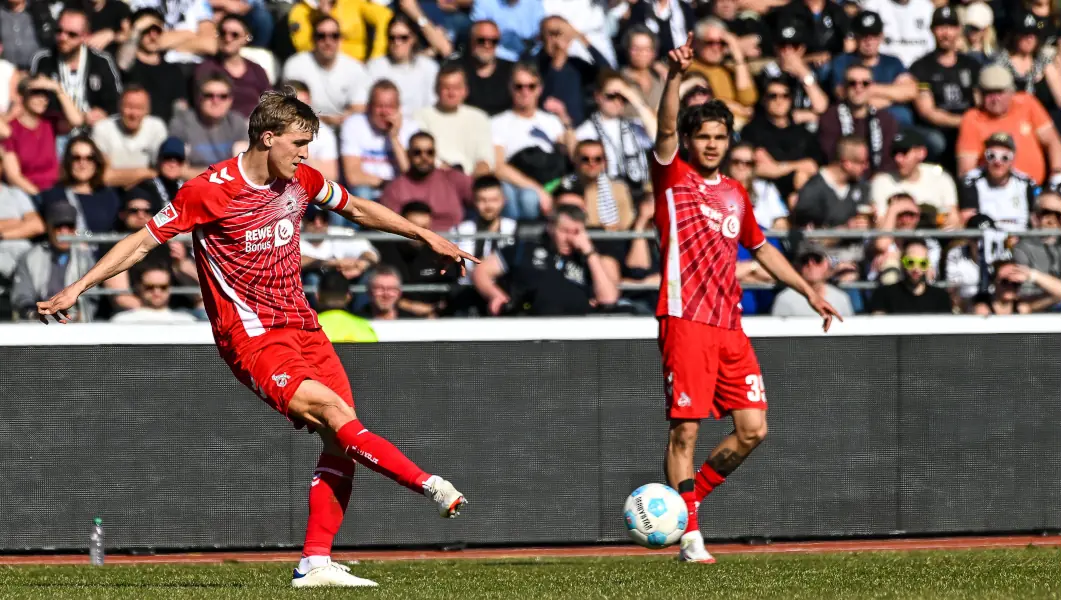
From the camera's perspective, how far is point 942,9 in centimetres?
1513

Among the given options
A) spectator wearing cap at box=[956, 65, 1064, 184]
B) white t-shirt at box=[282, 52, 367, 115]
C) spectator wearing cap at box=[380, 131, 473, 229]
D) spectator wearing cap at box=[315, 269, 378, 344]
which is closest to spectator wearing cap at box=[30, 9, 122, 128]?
white t-shirt at box=[282, 52, 367, 115]

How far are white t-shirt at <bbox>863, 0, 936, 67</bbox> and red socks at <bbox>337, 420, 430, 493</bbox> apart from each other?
9.75 m

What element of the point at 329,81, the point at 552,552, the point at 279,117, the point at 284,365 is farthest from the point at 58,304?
the point at 329,81

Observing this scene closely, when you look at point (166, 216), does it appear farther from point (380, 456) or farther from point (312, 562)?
point (312, 562)

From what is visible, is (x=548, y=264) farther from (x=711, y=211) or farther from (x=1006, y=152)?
(x=1006, y=152)

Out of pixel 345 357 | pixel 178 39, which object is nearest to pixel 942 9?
pixel 178 39

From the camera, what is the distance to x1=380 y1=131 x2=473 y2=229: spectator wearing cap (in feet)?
40.9

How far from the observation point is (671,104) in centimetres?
768

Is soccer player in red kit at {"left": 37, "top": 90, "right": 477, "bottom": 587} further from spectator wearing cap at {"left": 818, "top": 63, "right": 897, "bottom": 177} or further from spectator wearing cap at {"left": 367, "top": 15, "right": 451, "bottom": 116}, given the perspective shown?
spectator wearing cap at {"left": 818, "top": 63, "right": 897, "bottom": 177}

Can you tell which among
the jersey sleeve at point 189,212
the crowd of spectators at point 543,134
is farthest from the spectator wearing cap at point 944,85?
the jersey sleeve at point 189,212

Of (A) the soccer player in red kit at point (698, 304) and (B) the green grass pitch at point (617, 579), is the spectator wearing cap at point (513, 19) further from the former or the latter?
(B) the green grass pitch at point (617, 579)

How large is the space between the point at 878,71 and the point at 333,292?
21.7ft

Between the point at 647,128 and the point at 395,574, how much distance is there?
21.2 feet

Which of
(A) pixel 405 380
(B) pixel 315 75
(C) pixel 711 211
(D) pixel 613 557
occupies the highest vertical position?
(B) pixel 315 75
